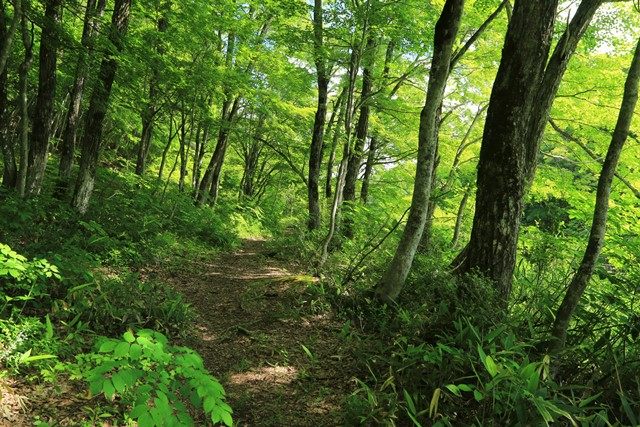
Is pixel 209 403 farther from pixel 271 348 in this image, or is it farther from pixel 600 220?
pixel 600 220

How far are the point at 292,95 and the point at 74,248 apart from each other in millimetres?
10493

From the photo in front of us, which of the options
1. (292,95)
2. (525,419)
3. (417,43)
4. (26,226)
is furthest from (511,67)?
(292,95)

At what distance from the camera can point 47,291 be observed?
436 centimetres

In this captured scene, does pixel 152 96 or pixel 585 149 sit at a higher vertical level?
pixel 152 96

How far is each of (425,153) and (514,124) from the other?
1070 mm

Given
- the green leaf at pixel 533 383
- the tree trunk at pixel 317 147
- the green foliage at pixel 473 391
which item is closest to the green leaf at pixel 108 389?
the green foliage at pixel 473 391

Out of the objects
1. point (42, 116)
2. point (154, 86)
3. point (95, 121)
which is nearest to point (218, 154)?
point (154, 86)

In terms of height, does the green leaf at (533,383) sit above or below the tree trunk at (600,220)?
below

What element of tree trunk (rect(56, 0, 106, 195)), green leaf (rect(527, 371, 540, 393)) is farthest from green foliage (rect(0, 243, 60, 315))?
tree trunk (rect(56, 0, 106, 195))

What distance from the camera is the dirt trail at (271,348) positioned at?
11.8ft

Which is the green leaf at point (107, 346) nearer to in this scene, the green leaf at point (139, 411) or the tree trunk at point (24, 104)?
the green leaf at point (139, 411)

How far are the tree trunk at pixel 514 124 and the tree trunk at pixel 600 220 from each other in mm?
1102

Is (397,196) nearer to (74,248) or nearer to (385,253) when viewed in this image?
(385,253)

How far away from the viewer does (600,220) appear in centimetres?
350
